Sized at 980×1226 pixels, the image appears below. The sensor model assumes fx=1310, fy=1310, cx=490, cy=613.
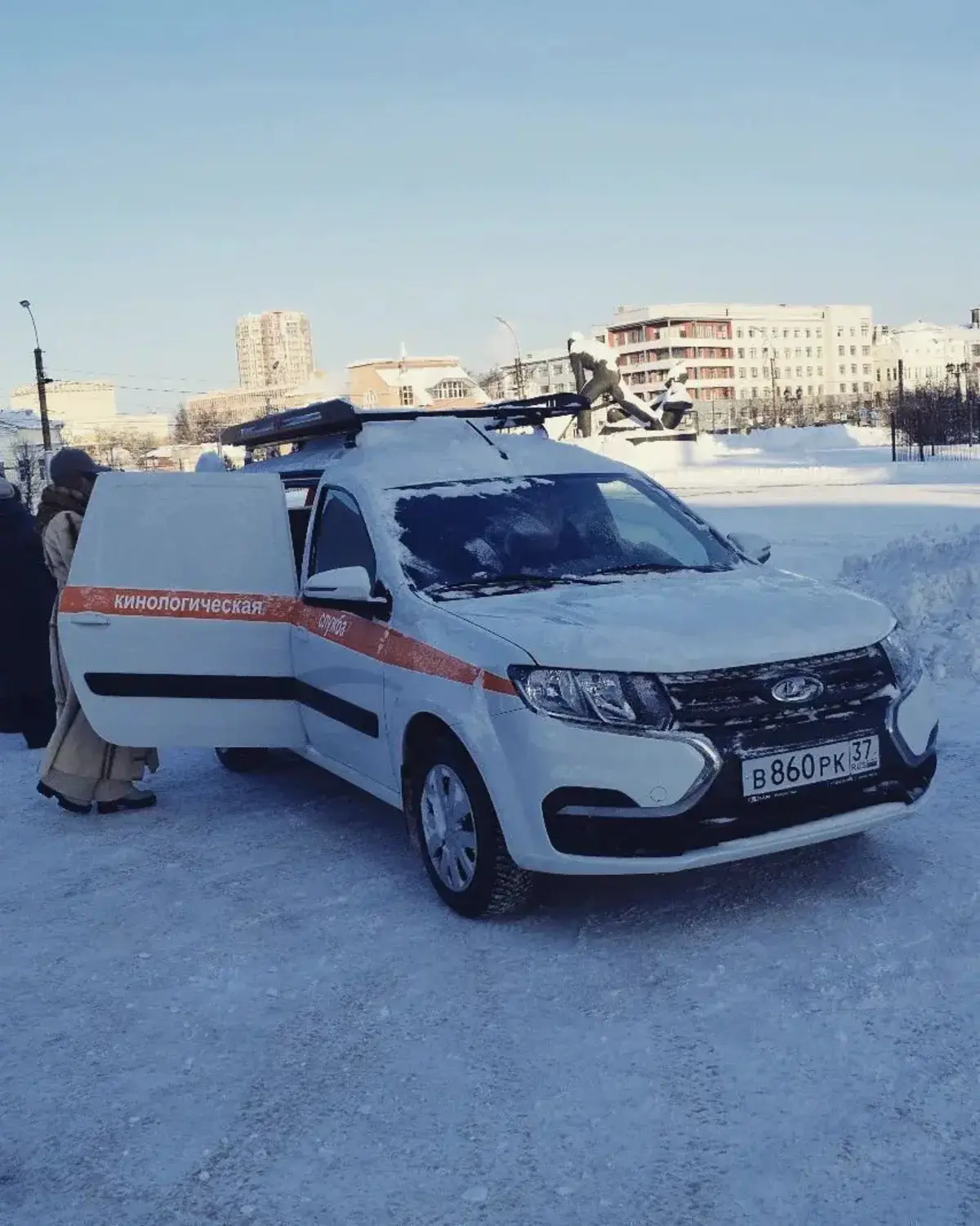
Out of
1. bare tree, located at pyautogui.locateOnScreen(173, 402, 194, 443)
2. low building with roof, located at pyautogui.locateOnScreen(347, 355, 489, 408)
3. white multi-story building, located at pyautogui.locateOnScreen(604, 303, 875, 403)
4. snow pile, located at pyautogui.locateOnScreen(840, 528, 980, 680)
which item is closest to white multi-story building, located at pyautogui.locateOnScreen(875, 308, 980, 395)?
white multi-story building, located at pyautogui.locateOnScreen(604, 303, 875, 403)

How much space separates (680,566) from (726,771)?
57.7 inches

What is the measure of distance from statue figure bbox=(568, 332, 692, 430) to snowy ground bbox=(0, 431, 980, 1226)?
1597 inches

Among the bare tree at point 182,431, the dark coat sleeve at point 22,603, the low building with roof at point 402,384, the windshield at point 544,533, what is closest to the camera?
the windshield at point 544,533

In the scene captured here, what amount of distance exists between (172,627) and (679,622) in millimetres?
2650

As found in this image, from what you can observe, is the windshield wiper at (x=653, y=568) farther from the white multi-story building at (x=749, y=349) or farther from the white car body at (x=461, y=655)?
the white multi-story building at (x=749, y=349)

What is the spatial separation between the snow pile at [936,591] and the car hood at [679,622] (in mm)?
3203

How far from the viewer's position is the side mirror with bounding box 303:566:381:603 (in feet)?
16.8

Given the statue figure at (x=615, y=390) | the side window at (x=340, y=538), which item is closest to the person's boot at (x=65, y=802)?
the side window at (x=340, y=538)

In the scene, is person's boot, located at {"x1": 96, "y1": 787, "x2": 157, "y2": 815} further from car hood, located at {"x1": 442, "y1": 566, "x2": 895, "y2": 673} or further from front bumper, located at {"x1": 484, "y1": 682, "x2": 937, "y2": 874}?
front bumper, located at {"x1": 484, "y1": 682, "x2": 937, "y2": 874}

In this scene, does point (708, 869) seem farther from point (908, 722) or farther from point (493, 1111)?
point (493, 1111)

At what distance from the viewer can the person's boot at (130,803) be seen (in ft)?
21.8

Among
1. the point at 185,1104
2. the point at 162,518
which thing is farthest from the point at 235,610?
the point at 185,1104

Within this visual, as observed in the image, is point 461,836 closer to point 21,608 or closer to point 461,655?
point 461,655

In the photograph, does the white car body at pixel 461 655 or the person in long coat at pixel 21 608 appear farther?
the person in long coat at pixel 21 608
